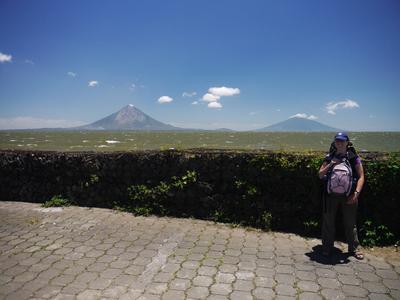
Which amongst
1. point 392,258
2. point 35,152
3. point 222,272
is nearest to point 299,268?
point 222,272

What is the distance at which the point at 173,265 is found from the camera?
4871mm

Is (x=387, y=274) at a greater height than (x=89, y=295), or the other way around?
(x=387, y=274)

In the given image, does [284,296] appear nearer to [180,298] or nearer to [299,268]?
[299,268]

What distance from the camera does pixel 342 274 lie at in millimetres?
4609

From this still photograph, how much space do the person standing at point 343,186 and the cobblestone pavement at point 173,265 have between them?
0.33 m

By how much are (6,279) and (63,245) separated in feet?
4.04

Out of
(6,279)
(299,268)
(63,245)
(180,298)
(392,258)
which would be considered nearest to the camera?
(180,298)

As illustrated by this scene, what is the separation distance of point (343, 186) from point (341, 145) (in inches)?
26.9

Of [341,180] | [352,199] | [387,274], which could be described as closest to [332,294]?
[387,274]

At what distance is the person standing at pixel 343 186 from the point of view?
200 inches

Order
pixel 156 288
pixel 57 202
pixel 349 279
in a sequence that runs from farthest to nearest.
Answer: pixel 57 202, pixel 349 279, pixel 156 288

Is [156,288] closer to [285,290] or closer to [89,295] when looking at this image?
[89,295]

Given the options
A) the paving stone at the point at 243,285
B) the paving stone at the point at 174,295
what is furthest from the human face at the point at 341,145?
the paving stone at the point at 174,295

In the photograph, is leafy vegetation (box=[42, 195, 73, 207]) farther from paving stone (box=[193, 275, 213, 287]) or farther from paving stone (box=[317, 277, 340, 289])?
paving stone (box=[317, 277, 340, 289])
